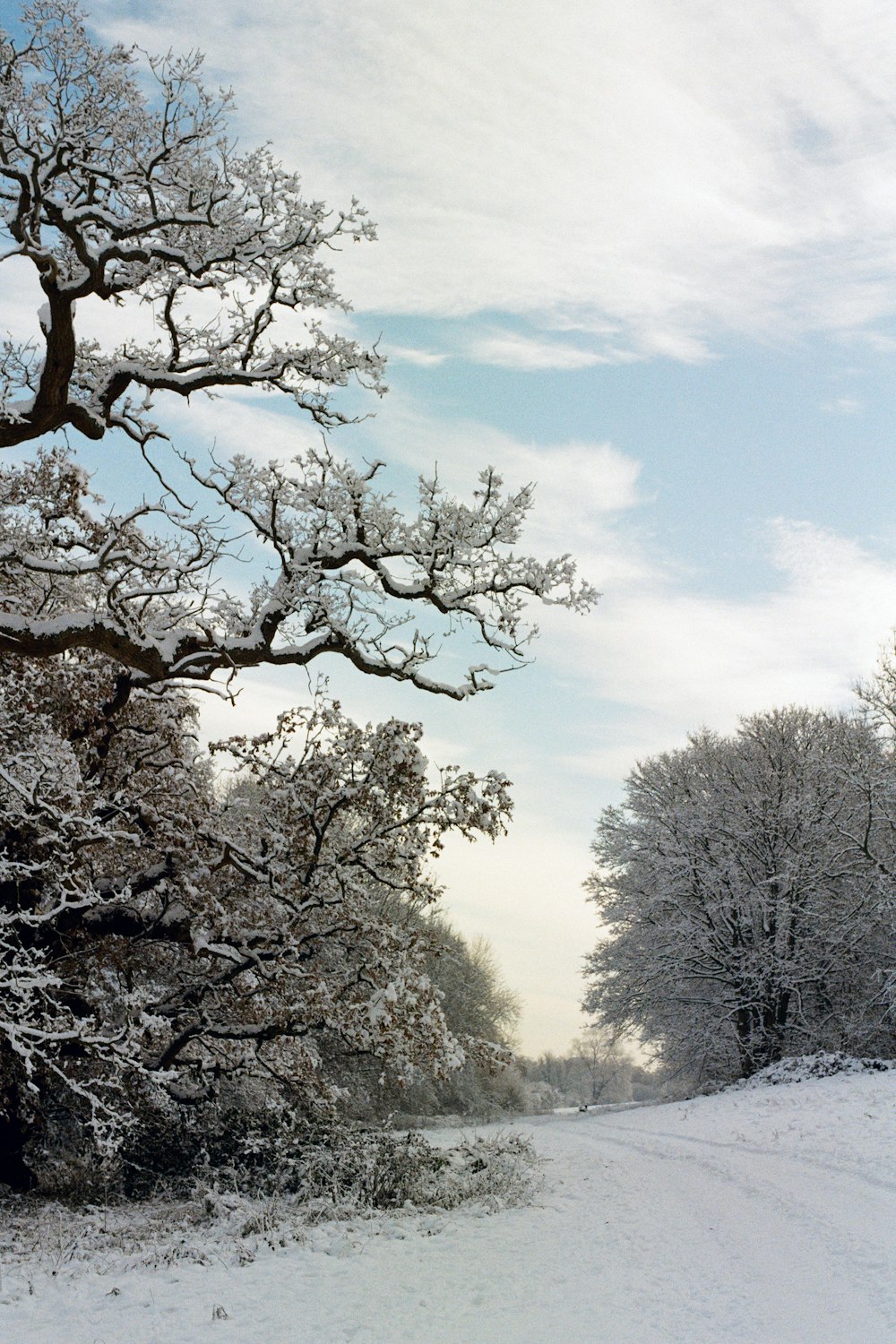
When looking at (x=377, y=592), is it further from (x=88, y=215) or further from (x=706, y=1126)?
(x=706, y=1126)

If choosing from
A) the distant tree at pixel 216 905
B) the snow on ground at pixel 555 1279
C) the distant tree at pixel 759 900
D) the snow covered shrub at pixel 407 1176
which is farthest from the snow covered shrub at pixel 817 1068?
the distant tree at pixel 216 905

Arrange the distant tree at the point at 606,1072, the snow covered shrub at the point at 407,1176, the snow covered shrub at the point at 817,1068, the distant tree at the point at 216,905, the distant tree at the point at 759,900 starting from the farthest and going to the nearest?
the distant tree at the point at 606,1072
the distant tree at the point at 759,900
the snow covered shrub at the point at 817,1068
the distant tree at the point at 216,905
the snow covered shrub at the point at 407,1176

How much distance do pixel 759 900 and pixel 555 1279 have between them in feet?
67.8

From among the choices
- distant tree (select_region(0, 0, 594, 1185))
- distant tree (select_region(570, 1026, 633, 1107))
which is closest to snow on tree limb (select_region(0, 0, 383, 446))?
distant tree (select_region(0, 0, 594, 1185))

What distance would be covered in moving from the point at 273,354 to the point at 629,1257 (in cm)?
1072

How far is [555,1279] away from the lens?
28.4 feet

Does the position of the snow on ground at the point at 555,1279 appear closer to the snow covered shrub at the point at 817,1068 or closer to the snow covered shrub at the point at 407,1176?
the snow covered shrub at the point at 407,1176

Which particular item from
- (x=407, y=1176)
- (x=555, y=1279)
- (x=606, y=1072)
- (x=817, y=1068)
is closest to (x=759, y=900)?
(x=817, y=1068)

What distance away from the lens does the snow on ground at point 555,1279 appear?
7.35m

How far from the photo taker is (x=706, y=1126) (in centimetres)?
1972

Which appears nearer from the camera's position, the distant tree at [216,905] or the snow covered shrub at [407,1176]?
the snow covered shrub at [407,1176]

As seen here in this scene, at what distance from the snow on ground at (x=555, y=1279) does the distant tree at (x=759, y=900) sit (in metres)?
14.5

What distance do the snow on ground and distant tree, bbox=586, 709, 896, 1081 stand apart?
47.6 ft

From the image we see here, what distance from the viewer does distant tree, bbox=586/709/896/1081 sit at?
89.4ft
